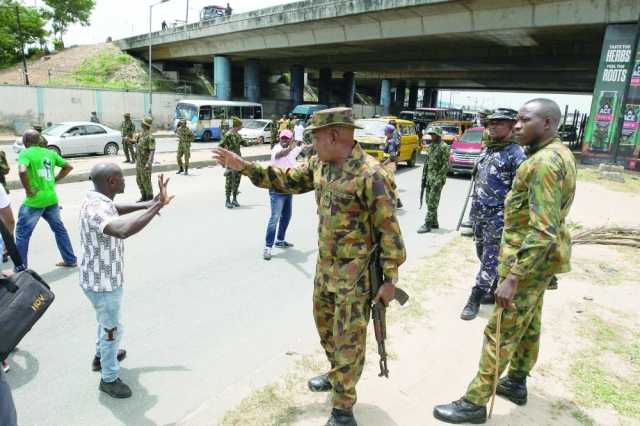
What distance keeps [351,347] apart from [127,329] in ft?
7.97

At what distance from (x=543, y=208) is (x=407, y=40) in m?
23.7

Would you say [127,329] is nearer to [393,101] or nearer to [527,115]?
[527,115]

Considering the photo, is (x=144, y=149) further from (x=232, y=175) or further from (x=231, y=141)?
(x=232, y=175)

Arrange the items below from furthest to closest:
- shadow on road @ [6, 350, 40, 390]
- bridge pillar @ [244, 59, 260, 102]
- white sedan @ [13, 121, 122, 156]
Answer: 1. bridge pillar @ [244, 59, 260, 102]
2. white sedan @ [13, 121, 122, 156]
3. shadow on road @ [6, 350, 40, 390]

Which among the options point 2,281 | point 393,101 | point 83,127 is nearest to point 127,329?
point 2,281

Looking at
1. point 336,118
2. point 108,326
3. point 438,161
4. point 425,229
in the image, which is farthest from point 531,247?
point 425,229

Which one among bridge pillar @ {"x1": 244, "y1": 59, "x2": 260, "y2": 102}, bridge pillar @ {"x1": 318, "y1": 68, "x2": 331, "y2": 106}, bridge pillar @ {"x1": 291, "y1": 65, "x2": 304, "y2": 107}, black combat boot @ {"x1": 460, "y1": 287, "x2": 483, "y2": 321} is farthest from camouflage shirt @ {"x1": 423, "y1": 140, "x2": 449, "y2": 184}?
bridge pillar @ {"x1": 318, "y1": 68, "x2": 331, "y2": 106}

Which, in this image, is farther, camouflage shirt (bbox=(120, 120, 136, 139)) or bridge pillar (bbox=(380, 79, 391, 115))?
bridge pillar (bbox=(380, 79, 391, 115))

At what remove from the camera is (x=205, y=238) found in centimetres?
700

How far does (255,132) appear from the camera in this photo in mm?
24484

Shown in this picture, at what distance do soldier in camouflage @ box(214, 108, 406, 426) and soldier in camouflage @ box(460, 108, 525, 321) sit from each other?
7.18 feet

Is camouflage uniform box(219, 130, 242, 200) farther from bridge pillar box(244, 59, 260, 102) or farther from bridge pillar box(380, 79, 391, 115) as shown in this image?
bridge pillar box(380, 79, 391, 115)

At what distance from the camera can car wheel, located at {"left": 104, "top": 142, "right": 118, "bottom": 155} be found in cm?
1683

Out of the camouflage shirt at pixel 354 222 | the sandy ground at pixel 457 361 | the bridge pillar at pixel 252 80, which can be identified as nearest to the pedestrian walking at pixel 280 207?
the sandy ground at pixel 457 361
